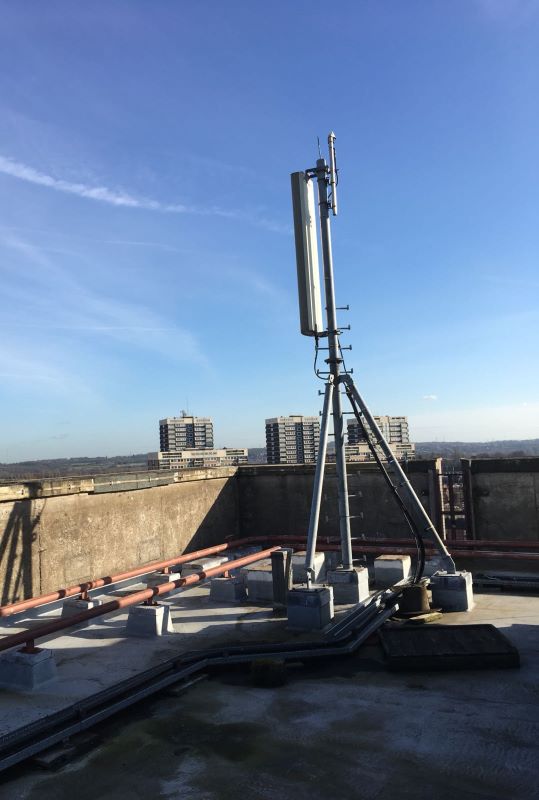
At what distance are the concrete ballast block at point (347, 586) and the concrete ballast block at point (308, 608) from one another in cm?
121

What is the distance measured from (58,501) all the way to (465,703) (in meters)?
9.72

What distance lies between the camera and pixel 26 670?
320 inches

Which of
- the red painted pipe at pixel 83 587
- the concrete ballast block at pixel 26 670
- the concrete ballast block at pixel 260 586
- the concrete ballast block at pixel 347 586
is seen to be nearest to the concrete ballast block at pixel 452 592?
the concrete ballast block at pixel 347 586

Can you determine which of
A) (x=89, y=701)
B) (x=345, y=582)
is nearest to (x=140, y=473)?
(x=345, y=582)

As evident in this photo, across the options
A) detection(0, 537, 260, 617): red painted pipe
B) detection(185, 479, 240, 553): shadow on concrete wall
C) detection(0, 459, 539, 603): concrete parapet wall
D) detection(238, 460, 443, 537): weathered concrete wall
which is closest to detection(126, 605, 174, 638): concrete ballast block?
detection(0, 537, 260, 617): red painted pipe

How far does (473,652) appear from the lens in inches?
333

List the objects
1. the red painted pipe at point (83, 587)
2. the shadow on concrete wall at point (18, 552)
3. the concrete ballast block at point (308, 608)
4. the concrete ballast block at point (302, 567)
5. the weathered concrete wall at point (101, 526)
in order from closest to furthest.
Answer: the concrete ballast block at point (308, 608), the red painted pipe at point (83, 587), the shadow on concrete wall at point (18, 552), the weathered concrete wall at point (101, 526), the concrete ballast block at point (302, 567)

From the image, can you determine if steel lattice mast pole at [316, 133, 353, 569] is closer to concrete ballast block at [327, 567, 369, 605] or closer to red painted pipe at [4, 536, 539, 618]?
concrete ballast block at [327, 567, 369, 605]

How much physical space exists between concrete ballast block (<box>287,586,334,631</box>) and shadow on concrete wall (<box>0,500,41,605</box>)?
6.01 m

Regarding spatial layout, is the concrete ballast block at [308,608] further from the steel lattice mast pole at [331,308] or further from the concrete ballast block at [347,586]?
the steel lattice mast pole at [331,308]

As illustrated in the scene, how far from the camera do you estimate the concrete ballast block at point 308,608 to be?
10.3m

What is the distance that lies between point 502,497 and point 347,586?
6.58 metres

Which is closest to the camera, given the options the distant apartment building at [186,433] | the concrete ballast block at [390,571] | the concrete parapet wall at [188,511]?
the concrete parapet wall at [188,511]

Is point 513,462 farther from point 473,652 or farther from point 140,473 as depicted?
point 140,473
